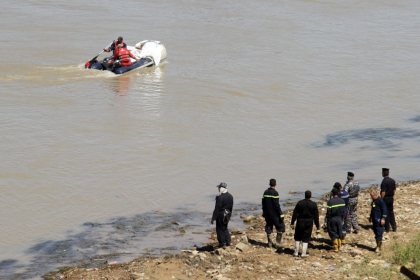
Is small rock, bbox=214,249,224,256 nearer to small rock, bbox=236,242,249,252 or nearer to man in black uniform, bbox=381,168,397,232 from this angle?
small rock, bbox=236,242,249,252

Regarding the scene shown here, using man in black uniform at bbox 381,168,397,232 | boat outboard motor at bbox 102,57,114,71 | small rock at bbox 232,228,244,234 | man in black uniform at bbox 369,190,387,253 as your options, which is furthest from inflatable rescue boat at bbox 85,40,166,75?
man in black uniform at bbox 369,190,387,253

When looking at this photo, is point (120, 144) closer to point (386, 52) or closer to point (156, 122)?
point (156, 122)

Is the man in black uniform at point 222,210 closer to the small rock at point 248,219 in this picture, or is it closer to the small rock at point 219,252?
the small rock at point 219,252

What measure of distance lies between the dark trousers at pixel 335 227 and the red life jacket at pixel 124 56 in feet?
57.3

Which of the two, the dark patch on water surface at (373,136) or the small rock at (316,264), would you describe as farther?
the dark patch on water surface at (373,136)

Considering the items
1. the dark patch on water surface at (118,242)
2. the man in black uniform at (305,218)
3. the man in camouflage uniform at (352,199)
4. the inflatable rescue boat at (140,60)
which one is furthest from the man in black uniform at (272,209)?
the inflatable rescue boat at (140,60)

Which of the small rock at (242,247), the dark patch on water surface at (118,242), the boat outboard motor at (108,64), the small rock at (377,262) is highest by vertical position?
the boat outboard motor at (108,64)

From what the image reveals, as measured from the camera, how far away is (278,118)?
72.8 ft

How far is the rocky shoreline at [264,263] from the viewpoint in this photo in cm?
1019

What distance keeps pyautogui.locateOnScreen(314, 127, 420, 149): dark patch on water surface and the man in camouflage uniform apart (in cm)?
740

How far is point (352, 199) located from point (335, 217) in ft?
2.53

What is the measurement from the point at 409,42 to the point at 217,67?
1365cm

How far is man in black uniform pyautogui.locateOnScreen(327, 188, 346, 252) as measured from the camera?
35.9 feet

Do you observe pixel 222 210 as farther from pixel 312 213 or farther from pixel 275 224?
pixel 312 213
